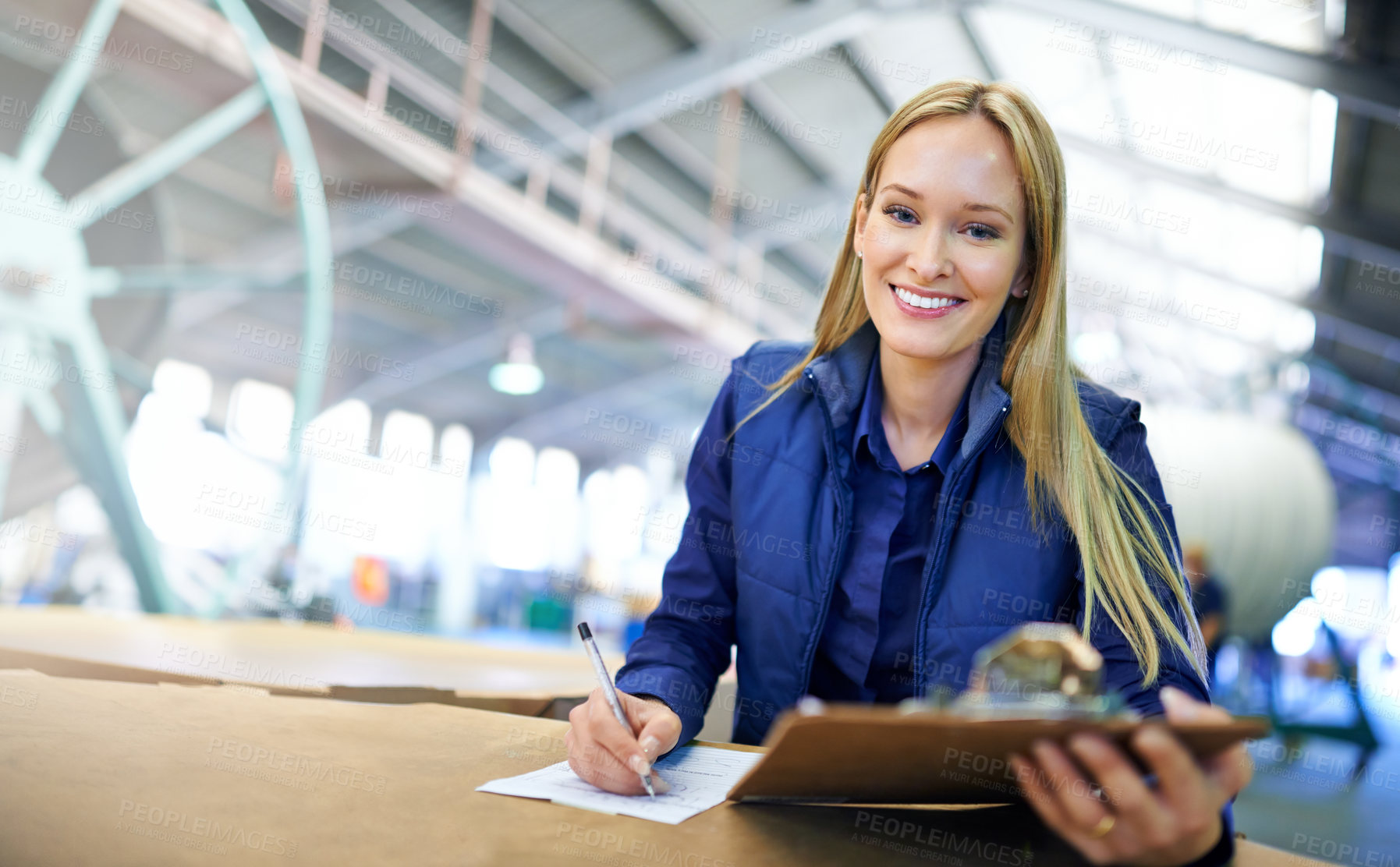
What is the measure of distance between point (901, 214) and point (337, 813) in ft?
2.39

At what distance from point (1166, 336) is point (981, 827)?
12378mm

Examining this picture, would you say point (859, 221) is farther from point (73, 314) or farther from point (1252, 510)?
point (1252, 510)

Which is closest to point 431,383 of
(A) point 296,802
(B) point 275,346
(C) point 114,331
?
(B) point 275,346

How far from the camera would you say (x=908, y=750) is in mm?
460

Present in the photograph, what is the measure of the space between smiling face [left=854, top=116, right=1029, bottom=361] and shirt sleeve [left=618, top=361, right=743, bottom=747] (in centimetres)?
24

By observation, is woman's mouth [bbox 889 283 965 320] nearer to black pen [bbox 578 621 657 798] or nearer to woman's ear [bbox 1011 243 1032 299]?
woman's ear [bbox 1011 243 1032 299]

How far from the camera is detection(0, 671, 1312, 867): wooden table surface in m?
0.46

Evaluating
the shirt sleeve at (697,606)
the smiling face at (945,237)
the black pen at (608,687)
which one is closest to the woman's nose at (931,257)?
Answer: the smiling face at (945,237)

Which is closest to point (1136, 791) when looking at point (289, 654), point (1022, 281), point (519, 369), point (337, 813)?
point (337, 813)

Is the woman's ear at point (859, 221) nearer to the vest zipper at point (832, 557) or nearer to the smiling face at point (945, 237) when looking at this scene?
the smiling face at point (945, 237)

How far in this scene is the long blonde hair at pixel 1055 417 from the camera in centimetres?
79

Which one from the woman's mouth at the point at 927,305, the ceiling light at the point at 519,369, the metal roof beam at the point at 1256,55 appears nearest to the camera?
the woman's mouth at the point at 927,305

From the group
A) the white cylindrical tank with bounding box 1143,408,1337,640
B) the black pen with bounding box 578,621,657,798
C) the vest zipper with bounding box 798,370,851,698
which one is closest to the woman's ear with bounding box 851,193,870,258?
the vest zipper with bounding box 798,370,851,698

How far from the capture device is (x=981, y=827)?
60cm
